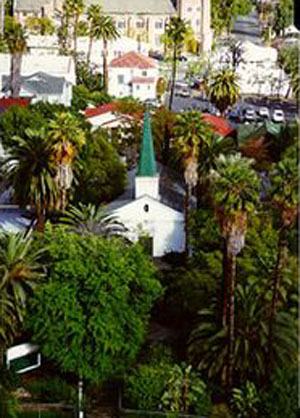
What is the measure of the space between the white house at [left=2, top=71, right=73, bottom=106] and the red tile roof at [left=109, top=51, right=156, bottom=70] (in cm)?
757

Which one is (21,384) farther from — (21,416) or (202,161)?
(202,161)

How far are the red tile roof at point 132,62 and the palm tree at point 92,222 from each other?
32314 mm

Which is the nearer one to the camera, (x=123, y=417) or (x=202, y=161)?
(x=123, y=417)

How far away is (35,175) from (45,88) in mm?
22019

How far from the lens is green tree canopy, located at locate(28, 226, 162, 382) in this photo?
76.6 feet

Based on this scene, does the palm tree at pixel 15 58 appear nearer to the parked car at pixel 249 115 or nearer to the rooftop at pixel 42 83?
the rooftop at pixel 42 83

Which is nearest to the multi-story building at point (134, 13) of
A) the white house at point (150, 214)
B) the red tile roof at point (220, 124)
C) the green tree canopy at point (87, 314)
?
the red tile roof at point (220, 124)

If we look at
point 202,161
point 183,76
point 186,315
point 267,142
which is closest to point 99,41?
point 183,76

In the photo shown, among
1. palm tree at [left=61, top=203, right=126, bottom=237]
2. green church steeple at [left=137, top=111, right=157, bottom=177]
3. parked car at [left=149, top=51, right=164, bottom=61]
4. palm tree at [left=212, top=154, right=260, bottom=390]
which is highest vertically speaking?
palm tree at [left=212, top=154, right=260, bottom=390]

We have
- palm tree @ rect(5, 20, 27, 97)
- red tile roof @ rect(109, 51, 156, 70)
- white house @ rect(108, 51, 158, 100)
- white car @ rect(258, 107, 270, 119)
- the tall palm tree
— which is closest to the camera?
the tall palm tree

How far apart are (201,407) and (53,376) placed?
4163 mm

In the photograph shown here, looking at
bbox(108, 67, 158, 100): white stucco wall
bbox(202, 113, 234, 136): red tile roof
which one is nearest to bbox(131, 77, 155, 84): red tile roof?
bbox(108, 67, 158, 100): white stucco wall

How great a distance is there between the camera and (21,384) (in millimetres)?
24250

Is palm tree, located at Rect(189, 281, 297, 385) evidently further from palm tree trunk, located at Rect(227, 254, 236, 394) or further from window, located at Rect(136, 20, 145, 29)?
window, located at Rect(136, 20, 145, 29)
